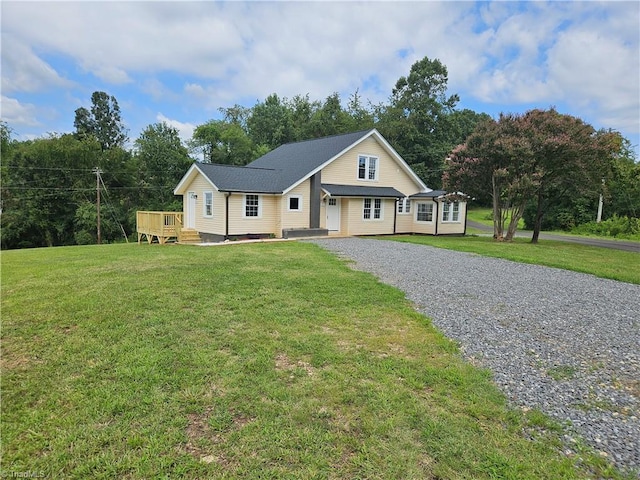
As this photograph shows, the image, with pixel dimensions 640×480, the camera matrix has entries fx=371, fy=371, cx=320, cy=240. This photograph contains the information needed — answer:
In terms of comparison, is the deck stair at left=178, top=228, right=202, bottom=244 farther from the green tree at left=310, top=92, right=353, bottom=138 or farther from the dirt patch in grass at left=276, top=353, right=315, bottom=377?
the green tree at left=310, top=92, right=353, bottom=138

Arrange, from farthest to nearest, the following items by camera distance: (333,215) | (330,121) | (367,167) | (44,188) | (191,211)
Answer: (330,121) → (44,188) → (367,167) → (333,215) → (191,211)

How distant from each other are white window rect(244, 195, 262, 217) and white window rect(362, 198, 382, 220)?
6305 mm

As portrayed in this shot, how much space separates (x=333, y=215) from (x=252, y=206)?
4912mm

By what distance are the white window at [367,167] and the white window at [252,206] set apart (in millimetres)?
6798

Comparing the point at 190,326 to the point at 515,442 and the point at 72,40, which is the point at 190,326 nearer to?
the point at 515,442

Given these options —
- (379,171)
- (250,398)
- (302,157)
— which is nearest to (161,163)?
(302,157)

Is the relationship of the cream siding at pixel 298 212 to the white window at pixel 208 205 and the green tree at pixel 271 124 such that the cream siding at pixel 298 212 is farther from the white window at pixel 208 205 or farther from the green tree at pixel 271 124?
the green tree at pixel 271 124

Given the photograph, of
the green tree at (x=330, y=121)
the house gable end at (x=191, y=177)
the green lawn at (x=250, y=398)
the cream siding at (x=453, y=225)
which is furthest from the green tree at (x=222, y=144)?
the green lawn at (x=250, y=398)

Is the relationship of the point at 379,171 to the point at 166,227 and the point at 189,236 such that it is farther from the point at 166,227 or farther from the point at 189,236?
the point at 166,227

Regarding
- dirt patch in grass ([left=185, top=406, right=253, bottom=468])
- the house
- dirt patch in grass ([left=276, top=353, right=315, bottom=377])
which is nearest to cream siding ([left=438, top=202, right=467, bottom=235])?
the house

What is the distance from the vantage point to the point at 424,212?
23594 mm

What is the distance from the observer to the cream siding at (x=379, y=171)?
2098 cm

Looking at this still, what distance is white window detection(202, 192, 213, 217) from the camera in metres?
18.7

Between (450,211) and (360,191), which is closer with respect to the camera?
(360,191)
